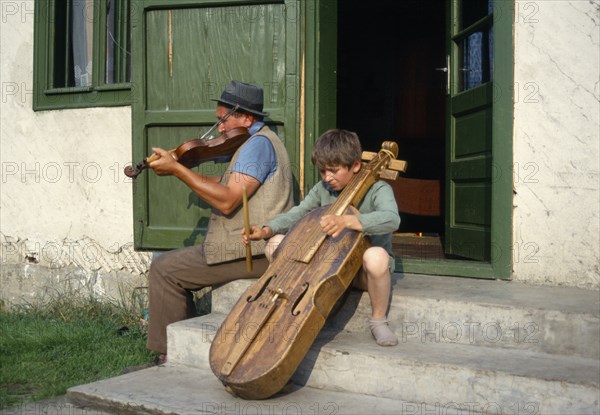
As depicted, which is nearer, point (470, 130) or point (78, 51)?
point (470, 130)

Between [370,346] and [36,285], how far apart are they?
3585mm

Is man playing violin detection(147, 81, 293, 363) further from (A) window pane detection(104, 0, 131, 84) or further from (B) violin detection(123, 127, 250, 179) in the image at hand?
(A) window pane detection(104, 0, 131, 84)

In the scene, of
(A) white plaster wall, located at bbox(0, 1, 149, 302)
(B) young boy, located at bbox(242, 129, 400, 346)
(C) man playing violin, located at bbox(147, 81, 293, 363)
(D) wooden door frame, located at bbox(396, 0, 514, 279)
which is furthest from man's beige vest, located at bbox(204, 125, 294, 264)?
(A) white plaster wall, located at bbox(0, 1, 149, 302)

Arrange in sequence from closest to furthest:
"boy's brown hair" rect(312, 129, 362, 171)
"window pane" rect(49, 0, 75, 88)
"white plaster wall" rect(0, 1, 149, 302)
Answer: "boy's brown hair" rect(312, 129, 362, 171) → "white plaster wall" rect(0, 1, 149, 302) → "window pane" rect(49, 0, 75, 88)

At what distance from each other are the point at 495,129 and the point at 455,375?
5.94 feet

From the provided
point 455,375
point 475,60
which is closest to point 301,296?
point 455,375

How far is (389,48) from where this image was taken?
9.56 meters

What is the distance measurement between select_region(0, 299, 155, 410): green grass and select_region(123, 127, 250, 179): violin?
1.17m

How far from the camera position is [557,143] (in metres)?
4.81

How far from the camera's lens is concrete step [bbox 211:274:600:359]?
3963 millimetres

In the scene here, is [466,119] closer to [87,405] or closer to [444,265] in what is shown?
[444,265]

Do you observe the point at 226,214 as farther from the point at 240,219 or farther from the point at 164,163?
the point at 164,163

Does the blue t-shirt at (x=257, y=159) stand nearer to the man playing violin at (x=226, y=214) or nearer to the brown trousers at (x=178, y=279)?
the man playing violin at (x=226, y=214)

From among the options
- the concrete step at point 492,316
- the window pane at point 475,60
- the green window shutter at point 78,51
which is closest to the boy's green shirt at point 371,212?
the concrete step at point 492,316
